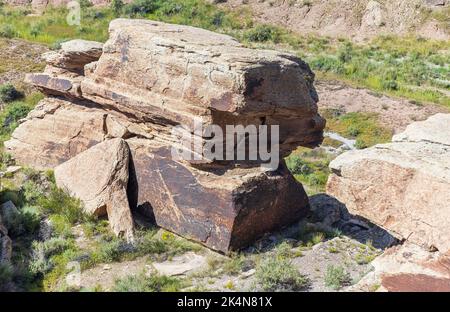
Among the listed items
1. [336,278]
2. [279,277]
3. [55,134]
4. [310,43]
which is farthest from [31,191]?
[310,43]

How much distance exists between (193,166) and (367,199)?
3.71 meters

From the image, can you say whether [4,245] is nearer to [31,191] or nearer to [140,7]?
[31,191]

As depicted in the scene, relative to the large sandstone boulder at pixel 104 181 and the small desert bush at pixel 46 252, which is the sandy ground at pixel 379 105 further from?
the small desert bush at pixel 46 252

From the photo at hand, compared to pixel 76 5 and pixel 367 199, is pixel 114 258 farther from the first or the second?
pixel 76 5

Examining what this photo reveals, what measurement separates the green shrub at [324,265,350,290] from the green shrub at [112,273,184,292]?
268cm

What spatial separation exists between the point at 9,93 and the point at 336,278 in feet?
54.8

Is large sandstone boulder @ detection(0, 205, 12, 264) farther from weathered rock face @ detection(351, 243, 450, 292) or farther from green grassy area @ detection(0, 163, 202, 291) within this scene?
weathered rock face @ detection(351, 243, 450, 292)

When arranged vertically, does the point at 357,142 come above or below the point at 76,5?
below

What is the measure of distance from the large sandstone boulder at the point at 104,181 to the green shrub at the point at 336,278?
418 centimetres

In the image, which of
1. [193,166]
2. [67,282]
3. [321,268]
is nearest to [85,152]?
[193,166]

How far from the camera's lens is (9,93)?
2067 centimetres

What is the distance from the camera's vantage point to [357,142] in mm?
21000

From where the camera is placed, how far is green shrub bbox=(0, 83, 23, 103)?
67.3 ft

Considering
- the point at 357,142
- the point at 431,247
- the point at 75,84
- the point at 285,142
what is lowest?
the point at 357,142
